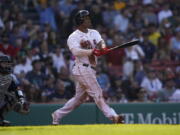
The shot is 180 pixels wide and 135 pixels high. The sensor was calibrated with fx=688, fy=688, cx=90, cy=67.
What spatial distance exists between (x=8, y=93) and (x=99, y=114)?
371 cm

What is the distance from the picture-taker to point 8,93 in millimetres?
11766

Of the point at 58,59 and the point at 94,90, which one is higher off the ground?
the point at 58,59

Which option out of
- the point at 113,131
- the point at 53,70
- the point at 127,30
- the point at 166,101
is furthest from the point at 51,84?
the point at 113,131

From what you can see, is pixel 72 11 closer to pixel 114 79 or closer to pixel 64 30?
pixel 64 30

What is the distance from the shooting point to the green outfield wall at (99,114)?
1491 cm

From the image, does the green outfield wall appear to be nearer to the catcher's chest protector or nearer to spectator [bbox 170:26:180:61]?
the catcher's chest protector

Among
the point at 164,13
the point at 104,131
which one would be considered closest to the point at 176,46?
the point at 164,13

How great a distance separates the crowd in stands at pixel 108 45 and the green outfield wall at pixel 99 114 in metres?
1.04

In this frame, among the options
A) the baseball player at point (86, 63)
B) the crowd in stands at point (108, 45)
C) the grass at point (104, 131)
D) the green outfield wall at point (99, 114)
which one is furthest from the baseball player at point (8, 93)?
the crowd in stands at point (108, 45)

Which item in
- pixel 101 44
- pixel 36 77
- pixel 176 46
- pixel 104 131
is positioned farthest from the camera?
pixel 176 46

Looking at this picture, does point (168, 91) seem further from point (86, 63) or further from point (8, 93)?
point (8, 93)

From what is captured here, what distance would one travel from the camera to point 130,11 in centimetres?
2027

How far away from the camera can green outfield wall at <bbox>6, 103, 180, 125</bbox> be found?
587 inches

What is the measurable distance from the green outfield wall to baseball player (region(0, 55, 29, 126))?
118 inches
